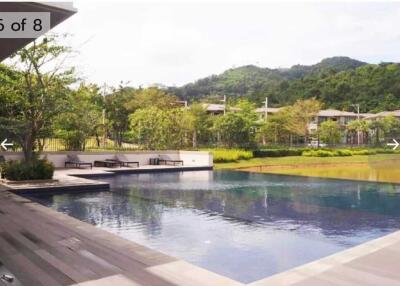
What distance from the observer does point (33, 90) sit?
42.0 ft

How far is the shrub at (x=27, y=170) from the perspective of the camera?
12.2 m

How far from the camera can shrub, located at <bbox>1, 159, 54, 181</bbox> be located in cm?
1221

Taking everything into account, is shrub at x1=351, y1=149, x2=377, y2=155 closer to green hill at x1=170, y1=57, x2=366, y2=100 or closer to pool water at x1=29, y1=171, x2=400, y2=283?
pool water at x1=29, y1=171, x2=400, y2=283

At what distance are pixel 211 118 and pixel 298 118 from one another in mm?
9976

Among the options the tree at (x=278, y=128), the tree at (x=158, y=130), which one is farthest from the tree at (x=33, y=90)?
the tree at (x=278, y=128)

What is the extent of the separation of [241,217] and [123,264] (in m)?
4.71

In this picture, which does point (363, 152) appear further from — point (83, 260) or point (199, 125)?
point (83, 260)

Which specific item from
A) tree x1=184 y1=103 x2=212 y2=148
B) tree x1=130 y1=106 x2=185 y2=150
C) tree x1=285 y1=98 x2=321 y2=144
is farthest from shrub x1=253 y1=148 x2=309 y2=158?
tree x1=130 y1=106 x2=185 y2=150

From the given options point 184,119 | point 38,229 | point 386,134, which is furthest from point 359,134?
point 38,229

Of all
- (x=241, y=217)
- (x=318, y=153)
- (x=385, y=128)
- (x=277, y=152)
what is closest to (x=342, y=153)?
(x=318, y=153)

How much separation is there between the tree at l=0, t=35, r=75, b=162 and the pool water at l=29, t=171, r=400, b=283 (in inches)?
105

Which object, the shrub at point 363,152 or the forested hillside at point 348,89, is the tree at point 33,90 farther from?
the forested hillside at point 348,89

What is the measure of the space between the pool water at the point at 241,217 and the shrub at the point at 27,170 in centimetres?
148

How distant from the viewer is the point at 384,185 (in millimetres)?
15188
